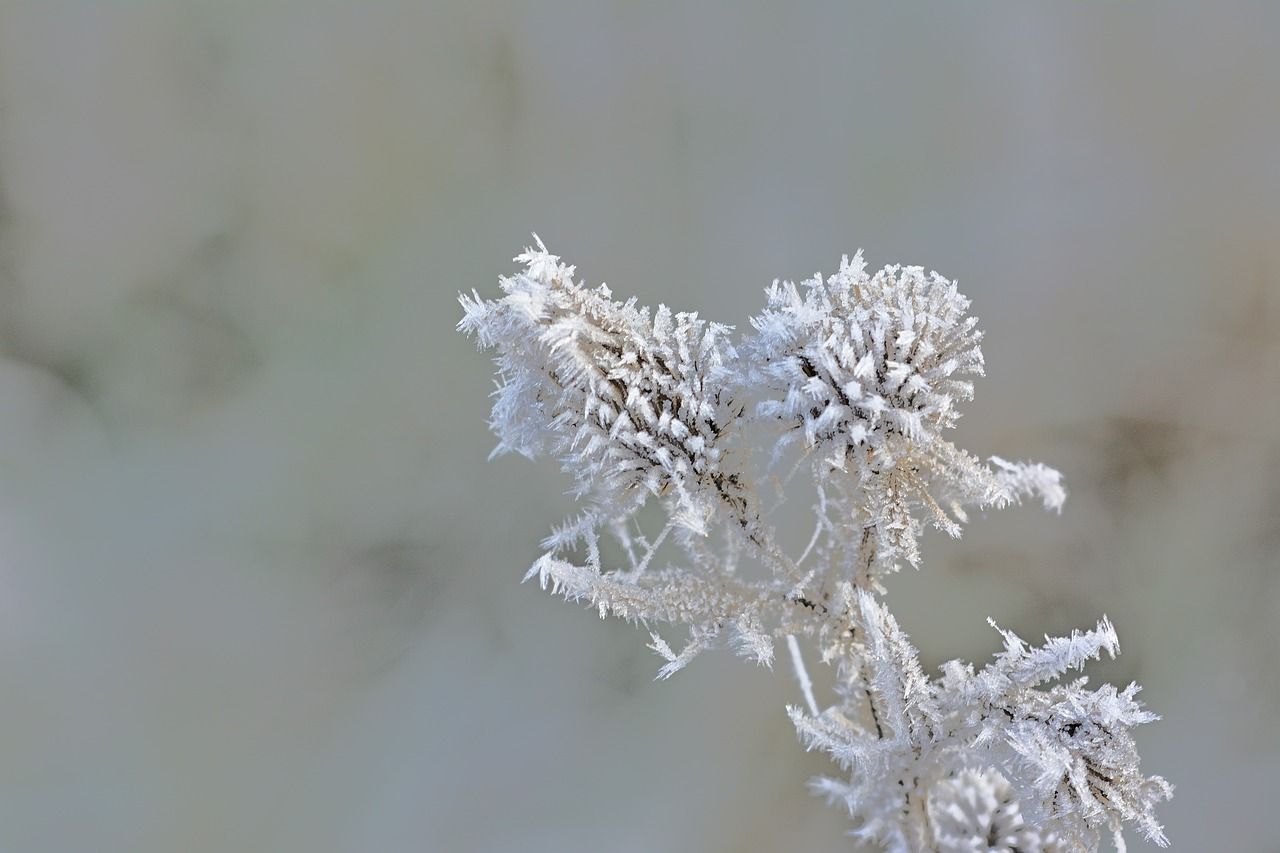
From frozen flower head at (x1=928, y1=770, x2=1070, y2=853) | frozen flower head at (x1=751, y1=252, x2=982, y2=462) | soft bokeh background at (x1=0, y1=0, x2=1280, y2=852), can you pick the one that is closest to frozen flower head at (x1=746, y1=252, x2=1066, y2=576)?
frozen flower head at (x1=751, y1=252, x2=982, y2=462)

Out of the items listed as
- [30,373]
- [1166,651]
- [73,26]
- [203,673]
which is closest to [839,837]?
[1166,651]

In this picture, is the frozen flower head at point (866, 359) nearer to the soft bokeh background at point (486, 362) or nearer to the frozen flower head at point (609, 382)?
the frozen flower head at point (609, 382)

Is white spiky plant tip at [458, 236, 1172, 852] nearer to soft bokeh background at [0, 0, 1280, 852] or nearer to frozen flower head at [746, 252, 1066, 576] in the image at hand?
frozen flower head at [746, 252, 1066, 576]

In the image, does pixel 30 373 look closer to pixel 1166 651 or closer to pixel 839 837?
pixel 839 837

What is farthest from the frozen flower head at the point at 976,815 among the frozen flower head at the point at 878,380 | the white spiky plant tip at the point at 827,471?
the frozen flower head at the point at 878,380

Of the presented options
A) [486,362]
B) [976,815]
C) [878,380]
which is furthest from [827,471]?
[486,362]

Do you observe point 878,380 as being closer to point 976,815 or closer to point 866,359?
point 866,359
